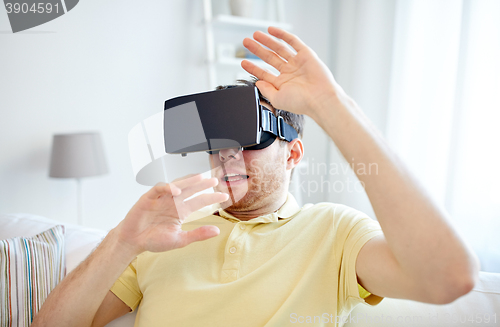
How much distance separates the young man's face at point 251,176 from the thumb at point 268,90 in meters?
0.16

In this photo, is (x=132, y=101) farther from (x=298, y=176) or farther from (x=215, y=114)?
(x=215, y=114)

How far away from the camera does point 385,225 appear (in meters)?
0.63

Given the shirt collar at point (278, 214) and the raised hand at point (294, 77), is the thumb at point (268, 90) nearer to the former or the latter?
the raised hand at point (294, 77)

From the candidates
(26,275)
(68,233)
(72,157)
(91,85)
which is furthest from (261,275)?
(91,85)

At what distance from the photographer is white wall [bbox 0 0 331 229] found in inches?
79.4

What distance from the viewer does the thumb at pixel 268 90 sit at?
0.83 meters

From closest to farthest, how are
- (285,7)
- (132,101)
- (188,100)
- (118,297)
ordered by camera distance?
(188,100)
(118,297)
(132,101)
(285,7)

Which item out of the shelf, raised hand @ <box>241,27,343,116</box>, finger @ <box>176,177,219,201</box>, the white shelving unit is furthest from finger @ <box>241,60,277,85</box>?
the shelf

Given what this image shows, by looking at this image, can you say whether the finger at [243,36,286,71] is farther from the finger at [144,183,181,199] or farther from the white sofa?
the white sofa

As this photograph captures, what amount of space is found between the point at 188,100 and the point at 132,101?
160 cm

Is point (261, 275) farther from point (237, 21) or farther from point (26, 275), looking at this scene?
point (237, 21)

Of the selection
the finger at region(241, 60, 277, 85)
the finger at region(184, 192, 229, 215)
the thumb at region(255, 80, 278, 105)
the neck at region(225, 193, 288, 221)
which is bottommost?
the neck at region(225, 193, 288, 221)

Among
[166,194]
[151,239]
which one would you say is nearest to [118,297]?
[151,239]

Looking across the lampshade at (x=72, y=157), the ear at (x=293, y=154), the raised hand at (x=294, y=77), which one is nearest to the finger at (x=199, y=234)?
the raised hand at (x=294, y=77)
